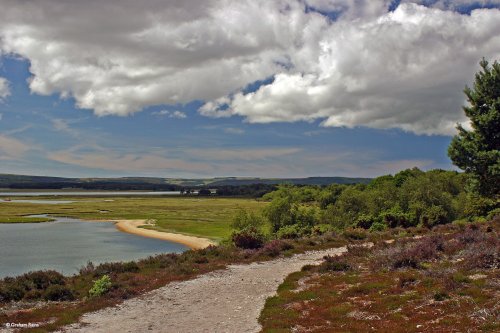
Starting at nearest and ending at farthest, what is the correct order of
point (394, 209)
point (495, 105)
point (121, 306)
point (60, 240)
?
point (121, 306)
point (495, 105)
point (394, 209)
point (60, 240)

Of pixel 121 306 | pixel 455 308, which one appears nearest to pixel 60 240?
pixel 121 306

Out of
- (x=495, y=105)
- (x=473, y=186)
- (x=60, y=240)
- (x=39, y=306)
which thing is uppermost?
(x=495, y=105)

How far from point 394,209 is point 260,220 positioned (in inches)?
877

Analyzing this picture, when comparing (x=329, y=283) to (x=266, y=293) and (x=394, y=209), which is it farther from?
(x=394, y=209)

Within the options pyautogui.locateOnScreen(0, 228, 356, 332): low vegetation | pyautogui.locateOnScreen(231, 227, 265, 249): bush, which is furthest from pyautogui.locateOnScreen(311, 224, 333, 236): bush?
pyautogui.locateOnScreen(0, 228, 356, 332): low vegetation

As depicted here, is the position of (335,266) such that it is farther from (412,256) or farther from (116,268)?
(116,268)

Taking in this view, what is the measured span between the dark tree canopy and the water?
41.8 m

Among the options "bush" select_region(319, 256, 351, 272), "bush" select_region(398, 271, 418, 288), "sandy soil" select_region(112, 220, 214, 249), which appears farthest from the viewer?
"sandy soil" select_region(112, 220, 214, 249)

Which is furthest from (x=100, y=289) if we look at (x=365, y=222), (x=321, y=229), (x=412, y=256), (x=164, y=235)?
(x=164, y=235)

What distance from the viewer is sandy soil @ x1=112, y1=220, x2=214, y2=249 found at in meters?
79.6

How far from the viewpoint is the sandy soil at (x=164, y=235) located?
7962 centimetres

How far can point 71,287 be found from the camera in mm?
29469

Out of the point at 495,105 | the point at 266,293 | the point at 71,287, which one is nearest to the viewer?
the point at 266,293

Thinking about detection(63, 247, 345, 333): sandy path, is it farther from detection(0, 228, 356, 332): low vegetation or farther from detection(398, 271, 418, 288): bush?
detection(398, 271, 418, 288): bush
